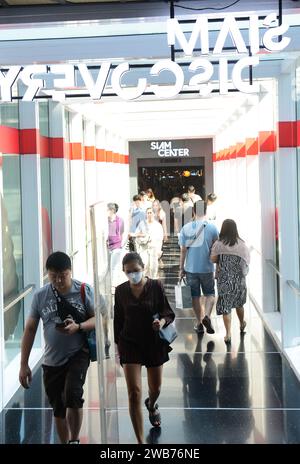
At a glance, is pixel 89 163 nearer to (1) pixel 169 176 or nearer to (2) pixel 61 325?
(1) pixel 169 176

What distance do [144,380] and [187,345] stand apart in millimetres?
1652

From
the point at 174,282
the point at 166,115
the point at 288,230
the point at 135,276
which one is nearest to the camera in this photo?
the point at 135,276

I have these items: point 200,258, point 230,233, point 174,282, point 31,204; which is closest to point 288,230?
point 230,233

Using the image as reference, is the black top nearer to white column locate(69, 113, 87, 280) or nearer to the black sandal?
the black sandal

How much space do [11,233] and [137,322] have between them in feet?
12.7

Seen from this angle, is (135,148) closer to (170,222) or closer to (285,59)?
(170,222)

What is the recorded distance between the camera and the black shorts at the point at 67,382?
5.54 meters

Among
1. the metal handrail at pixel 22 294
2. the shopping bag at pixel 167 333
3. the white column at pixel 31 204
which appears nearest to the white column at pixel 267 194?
the white column at pixel 31 204

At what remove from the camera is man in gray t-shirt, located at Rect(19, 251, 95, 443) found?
18.1 ft

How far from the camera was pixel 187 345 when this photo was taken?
10188mm

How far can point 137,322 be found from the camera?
6172 mm

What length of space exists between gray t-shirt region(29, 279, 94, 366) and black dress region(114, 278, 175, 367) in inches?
23.4

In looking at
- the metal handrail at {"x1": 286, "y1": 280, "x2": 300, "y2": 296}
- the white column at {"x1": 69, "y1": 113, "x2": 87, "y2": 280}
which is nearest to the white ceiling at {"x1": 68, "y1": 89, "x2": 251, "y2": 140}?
the white column at {"x1": 69, "y1": 113, "x2": 87, "y2": 280}

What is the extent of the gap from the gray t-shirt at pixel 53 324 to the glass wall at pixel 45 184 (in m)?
5.72
